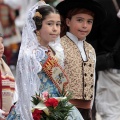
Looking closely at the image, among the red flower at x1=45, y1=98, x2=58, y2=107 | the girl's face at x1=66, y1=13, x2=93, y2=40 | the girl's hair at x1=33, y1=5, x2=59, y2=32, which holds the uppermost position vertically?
the girl's hair at x1=33, y1=5, x2=59, y2=32

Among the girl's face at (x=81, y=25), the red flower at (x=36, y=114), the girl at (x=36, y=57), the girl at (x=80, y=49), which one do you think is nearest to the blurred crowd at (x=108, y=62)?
the girl at (x=80, y=49)

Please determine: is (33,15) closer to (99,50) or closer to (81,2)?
(81,2)

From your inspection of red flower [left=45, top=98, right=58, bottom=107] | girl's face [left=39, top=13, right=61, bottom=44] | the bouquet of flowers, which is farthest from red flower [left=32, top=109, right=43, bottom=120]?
girl's face [left=39, top=13, right=61, bottom=44]

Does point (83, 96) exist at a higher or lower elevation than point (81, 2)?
lower

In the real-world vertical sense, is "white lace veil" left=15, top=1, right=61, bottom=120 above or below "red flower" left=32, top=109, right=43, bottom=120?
above

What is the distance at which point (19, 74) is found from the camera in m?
7.93

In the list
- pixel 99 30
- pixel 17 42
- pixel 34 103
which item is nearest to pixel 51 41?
pixel 34 103

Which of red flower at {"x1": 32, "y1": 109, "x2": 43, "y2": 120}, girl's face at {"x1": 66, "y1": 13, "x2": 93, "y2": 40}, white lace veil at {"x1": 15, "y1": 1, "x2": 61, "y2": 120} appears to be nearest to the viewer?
red flower at {"x1": 32, "y1": 109, "x2": 43, "y2": 120}

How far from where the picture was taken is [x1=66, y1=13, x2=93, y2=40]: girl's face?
353 inches

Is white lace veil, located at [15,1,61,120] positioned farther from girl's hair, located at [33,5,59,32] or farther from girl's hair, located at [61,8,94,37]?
girl's hair, located at [61,8,94,37]

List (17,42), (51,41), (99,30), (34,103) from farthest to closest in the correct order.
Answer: (17,42) → (99,30) → (51,41) → (34,103)

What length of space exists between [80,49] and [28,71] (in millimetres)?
1199

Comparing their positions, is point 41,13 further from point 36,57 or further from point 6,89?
point 6,89

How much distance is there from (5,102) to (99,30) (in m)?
2.44
